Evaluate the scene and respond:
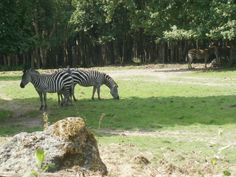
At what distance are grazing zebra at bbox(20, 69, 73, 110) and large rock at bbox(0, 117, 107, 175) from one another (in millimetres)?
14410

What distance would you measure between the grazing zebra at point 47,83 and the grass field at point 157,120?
2.16 ft

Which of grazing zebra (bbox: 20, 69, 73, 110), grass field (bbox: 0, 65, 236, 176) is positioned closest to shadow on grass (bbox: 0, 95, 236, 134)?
grass field (bbox: 0, 65, 236, 176)

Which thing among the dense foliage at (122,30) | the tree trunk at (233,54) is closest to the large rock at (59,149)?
the dense foliage at (122,30)

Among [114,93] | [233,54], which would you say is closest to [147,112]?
[114,93]

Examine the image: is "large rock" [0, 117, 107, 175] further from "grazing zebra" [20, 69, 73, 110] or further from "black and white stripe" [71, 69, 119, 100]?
"black and white stripe" [71, 69, 119, 100]

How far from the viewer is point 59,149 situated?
897 cm

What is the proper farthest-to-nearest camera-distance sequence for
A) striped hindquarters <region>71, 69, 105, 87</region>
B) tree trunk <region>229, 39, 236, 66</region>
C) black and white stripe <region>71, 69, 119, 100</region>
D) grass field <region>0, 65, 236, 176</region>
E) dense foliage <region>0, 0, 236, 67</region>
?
tree trunk <region>229, 39, 236, 66</region>, dense foliage <region>0, 0, 236, 67</region>, black and white stripe <region>71, 69, 119, 100</region>, striped hindquarters <region>71, 69, 105, 87</region>, grass field <region>0, 65, 236, 176</region>

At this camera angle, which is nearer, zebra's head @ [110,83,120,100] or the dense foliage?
zebra's head @ [110,83,120,100]

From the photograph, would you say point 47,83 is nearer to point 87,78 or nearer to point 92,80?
point 87,78

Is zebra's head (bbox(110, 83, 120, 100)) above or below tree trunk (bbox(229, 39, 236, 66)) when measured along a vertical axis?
below

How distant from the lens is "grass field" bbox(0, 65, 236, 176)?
38.3 ft

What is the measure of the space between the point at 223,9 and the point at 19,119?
72.8ft

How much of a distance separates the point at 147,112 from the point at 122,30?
133ft

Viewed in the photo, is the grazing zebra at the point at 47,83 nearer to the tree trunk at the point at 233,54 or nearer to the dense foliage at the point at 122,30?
the dense foliage at the point at 122,30
